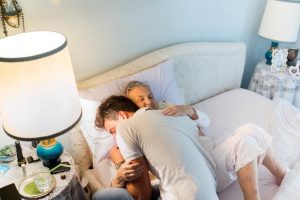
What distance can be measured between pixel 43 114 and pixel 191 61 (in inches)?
46.8

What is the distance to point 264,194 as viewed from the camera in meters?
1.55

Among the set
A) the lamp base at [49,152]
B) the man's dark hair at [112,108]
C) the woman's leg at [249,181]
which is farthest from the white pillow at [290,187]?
the lamp base at [49,152]

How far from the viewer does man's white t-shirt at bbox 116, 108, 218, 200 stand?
1.33m

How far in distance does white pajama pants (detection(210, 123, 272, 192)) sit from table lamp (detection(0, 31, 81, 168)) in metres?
0.72

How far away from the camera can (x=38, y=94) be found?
1125mm

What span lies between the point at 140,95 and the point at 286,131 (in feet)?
3.16

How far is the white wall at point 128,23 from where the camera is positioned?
159cm

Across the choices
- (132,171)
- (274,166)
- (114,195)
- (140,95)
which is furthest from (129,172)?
(274,166)

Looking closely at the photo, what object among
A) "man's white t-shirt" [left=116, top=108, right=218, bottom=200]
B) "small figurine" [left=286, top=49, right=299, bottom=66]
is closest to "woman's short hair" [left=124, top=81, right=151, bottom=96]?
"man's white t-shirt" [left=116, top=108, right=218, bottom=200]

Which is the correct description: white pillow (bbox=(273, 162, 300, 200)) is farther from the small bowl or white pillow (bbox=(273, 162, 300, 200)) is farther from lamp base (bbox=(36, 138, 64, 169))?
the small bowl

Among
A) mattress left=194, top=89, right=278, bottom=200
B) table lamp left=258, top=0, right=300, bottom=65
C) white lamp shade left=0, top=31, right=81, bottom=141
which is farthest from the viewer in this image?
table lamp left=258, top=0, right=300, bottom=65

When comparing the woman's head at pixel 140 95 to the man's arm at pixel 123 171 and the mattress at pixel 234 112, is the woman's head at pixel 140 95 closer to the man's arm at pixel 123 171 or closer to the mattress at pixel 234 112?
the man's arm at pixel 123 171

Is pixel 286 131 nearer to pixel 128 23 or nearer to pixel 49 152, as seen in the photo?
pixel 128 23

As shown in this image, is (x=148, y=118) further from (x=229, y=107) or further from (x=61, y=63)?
(x=229, y=107)
